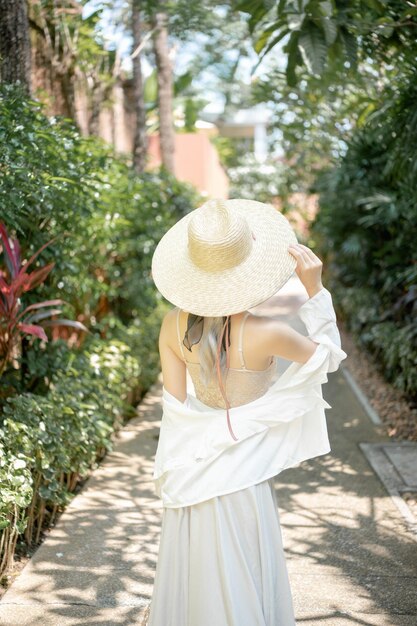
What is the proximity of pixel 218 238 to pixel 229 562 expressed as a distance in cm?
118

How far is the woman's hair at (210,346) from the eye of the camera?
289 cm

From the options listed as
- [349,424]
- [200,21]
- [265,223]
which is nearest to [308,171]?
[200,21]

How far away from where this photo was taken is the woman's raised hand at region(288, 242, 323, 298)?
9.39 feet

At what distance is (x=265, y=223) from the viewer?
301cm

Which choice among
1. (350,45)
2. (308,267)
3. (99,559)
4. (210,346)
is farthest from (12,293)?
(350,45)

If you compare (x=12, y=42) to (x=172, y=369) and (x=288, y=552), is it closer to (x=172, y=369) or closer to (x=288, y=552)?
(x=172, y=369)

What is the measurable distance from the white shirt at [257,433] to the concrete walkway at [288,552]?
3.46 feet

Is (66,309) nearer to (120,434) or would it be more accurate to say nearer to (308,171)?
(120,434)

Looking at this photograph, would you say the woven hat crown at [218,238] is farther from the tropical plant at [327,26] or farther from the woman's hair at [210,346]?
the tropical plant at [327,26]

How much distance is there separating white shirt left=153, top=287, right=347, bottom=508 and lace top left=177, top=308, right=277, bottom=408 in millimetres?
31

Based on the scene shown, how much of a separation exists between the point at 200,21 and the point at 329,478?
6.72 metres

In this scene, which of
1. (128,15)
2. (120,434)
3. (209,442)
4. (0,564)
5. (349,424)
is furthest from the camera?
(128,15)

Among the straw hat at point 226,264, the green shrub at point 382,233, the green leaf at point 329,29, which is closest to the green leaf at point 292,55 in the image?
the green leaf at point 329,29

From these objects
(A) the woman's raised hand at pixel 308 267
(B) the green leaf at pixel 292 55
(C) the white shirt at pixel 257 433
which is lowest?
(C) the white shirt at pixel 257 433
